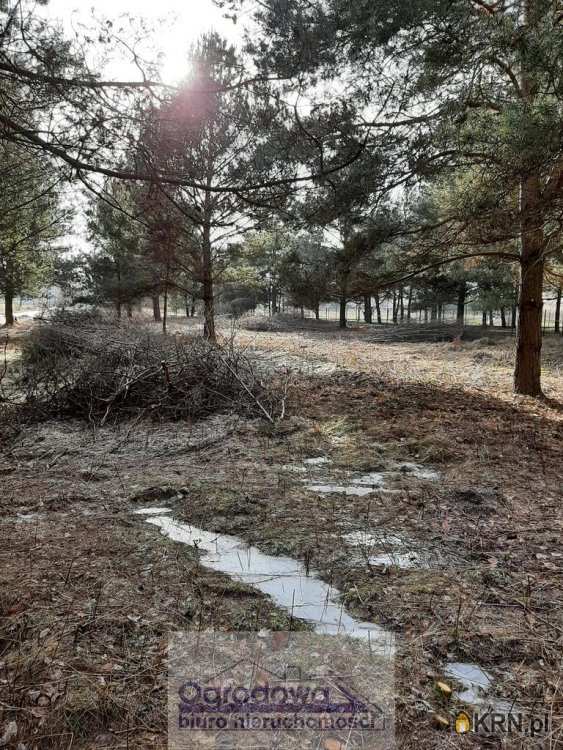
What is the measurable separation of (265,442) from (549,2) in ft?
16.7

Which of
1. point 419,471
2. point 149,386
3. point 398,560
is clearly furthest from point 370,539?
point 149,386

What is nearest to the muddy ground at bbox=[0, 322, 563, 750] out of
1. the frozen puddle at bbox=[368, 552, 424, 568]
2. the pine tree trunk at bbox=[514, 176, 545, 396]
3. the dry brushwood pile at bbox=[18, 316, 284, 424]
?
the frozen puddle at bbox=[368, 552, 424, 568]

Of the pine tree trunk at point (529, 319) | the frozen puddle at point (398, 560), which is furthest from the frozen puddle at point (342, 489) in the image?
the pine tree trunk at point (529, 319)

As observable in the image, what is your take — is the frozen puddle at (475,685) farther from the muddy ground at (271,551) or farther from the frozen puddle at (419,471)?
the frozen puddle at (419,471)

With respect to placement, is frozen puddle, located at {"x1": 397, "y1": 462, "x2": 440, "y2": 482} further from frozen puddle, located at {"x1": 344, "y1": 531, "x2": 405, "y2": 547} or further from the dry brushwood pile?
the dry brushwood pile

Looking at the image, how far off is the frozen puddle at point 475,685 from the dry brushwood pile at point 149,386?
4.45 metres

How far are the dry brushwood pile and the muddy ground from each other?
0.41 meters

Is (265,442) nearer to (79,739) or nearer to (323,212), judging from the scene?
(323,212)

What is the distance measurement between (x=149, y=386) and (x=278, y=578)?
193 inches

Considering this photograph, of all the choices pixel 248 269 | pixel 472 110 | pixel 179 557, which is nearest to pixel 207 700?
pixel 179 557

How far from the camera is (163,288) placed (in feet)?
50.5

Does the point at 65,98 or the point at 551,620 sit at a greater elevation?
the point at 65,98

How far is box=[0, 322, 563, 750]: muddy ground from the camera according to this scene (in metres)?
1.87

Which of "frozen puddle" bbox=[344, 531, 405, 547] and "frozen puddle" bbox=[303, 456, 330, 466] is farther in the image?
"frozen puddle" bbox=[303, 456, 330, 466]
